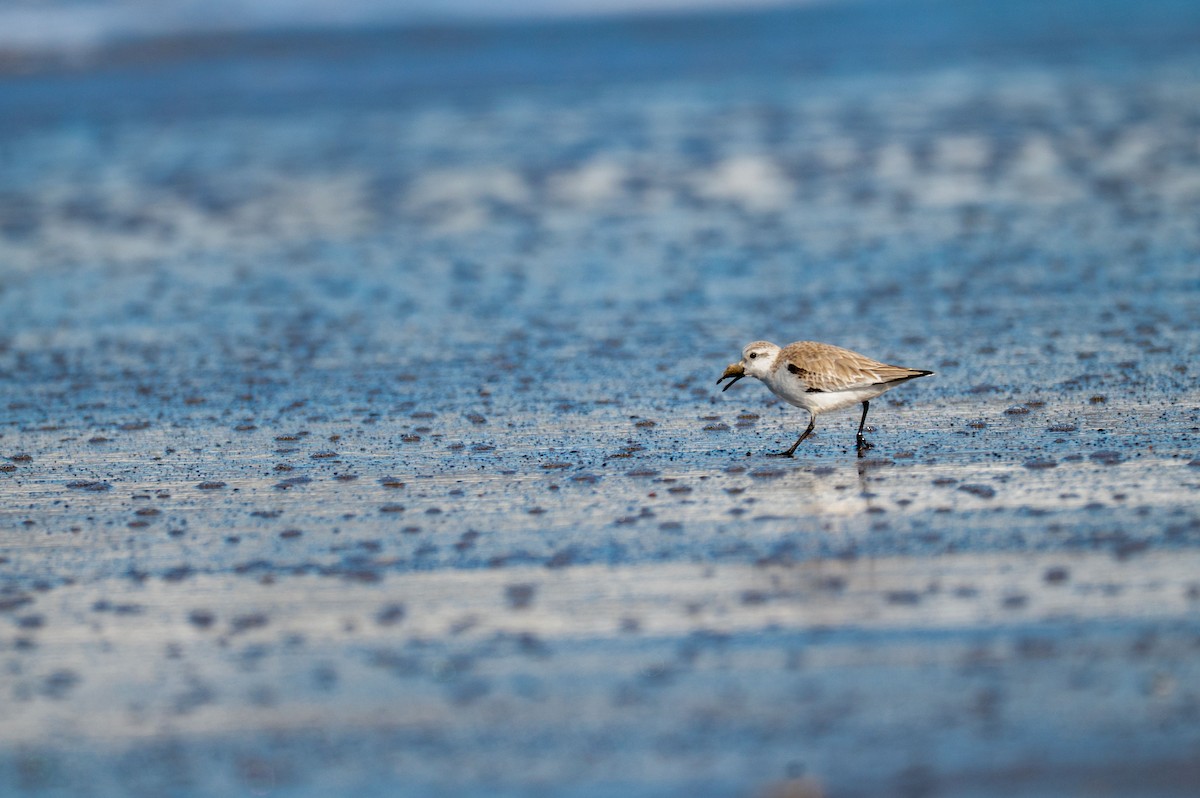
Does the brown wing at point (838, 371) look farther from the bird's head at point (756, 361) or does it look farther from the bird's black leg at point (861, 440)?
the bird's black leg at point (861, 440)

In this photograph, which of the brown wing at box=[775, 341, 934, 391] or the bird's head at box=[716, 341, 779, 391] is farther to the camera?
the bird's head at box=[716, 341, 779, 391]

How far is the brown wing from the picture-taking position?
793 cm

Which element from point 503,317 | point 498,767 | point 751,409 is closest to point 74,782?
point 498,767

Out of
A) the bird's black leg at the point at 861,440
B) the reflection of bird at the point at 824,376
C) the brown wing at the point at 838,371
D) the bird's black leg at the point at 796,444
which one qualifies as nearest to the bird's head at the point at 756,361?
the reflection of bird at the point at 824,376

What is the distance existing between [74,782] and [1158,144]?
16128 mm

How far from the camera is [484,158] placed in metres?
19.0

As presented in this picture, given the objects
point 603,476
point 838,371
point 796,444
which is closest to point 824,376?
point 838,371

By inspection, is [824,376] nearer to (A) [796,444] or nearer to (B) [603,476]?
(A) [796,444]

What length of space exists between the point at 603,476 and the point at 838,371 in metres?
1.40

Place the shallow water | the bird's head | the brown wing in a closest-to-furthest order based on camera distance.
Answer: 1. the shallow water
2. the brown wing
3. the bird's head

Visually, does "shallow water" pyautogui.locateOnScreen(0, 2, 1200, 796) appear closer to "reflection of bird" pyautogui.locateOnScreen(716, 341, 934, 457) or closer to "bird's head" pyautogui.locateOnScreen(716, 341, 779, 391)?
"reflection of bird" pyautogui.locateOnScreen(716, 341, 934, 457)

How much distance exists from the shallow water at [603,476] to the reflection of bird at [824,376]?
28 centimetres

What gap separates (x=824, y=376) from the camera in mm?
7938

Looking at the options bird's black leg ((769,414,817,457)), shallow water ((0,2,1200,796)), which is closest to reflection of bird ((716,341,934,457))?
bird's black leg ((769,414,817,457))
